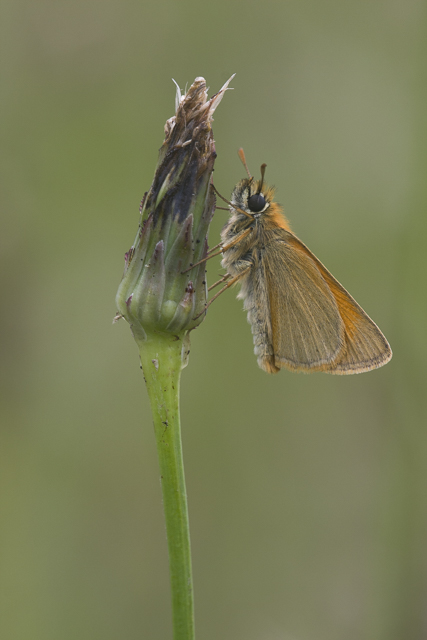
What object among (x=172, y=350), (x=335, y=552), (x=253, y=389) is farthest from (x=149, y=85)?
(x=335, y=552)

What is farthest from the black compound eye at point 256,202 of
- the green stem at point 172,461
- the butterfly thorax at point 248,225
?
the green stem at point 172,461

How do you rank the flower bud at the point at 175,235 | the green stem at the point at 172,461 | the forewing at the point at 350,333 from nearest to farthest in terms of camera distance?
the green stem at the point at 172,461, the flower bud at the point at 175,235, the forewing at the point at 350,333

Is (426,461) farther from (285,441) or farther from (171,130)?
(171,130)

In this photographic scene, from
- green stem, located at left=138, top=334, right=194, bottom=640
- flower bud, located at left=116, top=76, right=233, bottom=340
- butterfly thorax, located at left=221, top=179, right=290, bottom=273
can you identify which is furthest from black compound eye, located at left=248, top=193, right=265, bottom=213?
green stem, located at left=138, top=334, right=194, bottom=640

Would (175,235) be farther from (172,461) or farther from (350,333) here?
(350,333)

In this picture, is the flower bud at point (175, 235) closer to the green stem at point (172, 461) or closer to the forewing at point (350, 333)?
the green stem at point (172, 461)

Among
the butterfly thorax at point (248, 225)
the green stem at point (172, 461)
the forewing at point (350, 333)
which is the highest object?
the butterfly thorax at point (248, 225)

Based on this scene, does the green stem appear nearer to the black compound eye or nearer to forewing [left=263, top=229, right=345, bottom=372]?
forewing [left=263, top=229, right=345, bottom=372]
